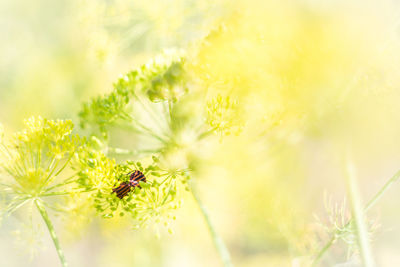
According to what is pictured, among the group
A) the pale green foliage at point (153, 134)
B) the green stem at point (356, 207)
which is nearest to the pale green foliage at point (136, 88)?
the pale green foliage at point (153, 134)

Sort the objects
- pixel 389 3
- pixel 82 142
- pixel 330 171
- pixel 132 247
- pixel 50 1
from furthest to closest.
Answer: pixel 50 1, pixel 330 171, pixel 132 247, pixel 389 3, pixel 82 142

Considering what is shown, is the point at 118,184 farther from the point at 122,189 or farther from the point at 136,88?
the point at 136,88

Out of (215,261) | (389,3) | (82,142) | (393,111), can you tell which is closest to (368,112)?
(393,111)

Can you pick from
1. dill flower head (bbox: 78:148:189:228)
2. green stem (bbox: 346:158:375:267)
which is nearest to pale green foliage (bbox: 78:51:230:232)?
dill flower head (bbox: 78:148:189:228)

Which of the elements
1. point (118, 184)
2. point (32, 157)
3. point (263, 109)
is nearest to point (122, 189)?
point (118, 184)

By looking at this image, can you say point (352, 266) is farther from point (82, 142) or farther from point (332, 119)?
point (82, 142)

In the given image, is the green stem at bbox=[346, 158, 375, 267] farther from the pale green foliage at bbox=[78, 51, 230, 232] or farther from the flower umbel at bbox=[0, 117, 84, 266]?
the flower umbel at bbox=[0, 117, 84, 266]
